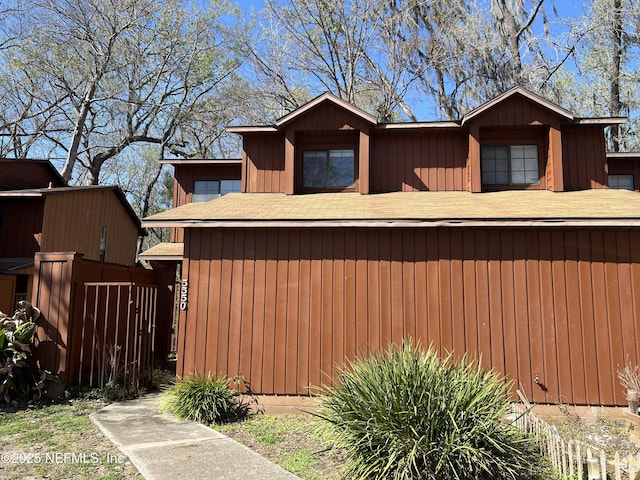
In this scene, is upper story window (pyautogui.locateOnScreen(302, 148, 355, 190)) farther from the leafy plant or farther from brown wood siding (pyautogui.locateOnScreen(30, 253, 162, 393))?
the leafy plant

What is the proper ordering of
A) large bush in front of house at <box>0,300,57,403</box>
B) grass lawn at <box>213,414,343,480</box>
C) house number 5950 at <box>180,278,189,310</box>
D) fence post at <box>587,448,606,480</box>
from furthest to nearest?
house number 5950 at <box>180,278,189,310</box>
large bush in front of house at <box>0,300,57,403</box>
grass lawn at <box>213,414,343,480</box>
fence post at <box>587,448,606,480</box>

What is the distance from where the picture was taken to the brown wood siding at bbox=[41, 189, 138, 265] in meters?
12.9

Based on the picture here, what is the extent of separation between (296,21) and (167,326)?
48.7ft

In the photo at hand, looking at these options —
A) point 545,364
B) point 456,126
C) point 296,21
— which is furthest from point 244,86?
point 545,364

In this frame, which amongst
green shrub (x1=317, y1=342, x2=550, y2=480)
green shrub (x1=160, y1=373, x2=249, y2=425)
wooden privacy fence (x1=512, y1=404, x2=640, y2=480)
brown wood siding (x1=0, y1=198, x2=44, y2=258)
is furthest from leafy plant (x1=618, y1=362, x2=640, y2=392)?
brown wood siding (x1=0, y1=198, x2=44, y2=258)

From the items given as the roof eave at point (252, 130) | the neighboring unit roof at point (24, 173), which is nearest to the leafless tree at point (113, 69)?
A: the neighboring unit roof at point (24, 173)

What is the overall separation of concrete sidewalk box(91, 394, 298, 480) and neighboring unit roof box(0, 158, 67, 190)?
1114cm

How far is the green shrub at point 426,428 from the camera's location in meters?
4.07

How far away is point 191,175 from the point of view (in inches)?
542

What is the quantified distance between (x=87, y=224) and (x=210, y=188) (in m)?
4.48

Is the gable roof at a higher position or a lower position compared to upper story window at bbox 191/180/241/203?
higher

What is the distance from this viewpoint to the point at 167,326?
1066cm

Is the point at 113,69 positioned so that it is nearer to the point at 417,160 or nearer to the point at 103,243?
the point at 103,243

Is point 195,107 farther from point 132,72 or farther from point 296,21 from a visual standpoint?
point 296,21
